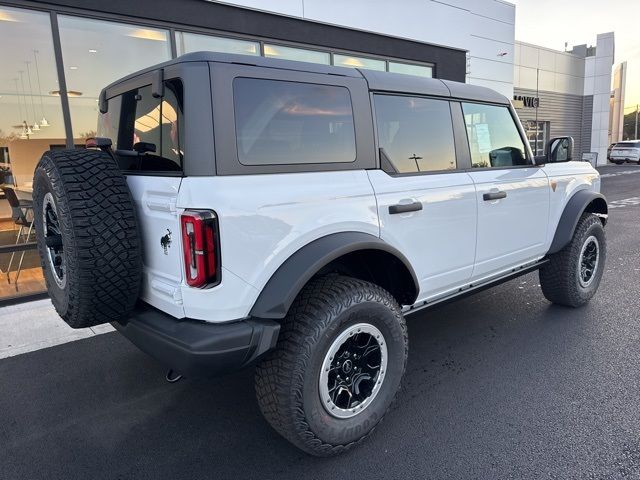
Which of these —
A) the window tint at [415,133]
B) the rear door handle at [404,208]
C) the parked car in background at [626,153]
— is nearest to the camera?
the rear door handle at [404,208]

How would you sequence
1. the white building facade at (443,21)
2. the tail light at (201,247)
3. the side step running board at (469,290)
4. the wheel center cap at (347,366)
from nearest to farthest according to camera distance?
the tail light at (201,247), the wheel center cap at (347,366), the side step running board at (469,290), the white building facade at (443,21)

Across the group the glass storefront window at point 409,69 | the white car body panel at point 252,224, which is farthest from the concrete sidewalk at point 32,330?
the glass storefront window at point 409,69

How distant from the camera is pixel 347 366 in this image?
8.06ft

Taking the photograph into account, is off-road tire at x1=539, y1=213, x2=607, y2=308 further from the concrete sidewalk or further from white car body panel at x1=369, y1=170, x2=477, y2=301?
the concrete sidewalk

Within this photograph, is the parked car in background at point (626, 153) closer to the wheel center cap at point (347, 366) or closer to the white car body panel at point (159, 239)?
the wheel center cap at point (347, 366)

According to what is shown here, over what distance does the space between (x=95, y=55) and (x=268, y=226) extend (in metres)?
5.17

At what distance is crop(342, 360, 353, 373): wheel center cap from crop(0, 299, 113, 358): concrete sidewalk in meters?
2.77

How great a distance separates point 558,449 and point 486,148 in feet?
6.97

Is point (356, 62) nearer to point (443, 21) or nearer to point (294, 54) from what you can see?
point (294, 54)

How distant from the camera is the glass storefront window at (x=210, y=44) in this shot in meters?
6.43

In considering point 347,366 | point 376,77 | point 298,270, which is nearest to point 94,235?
point 298,270

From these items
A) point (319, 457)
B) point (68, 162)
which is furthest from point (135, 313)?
point (319, 457)

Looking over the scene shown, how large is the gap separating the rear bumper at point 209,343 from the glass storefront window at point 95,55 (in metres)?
4.53

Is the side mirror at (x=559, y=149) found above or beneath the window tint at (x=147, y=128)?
beneath
